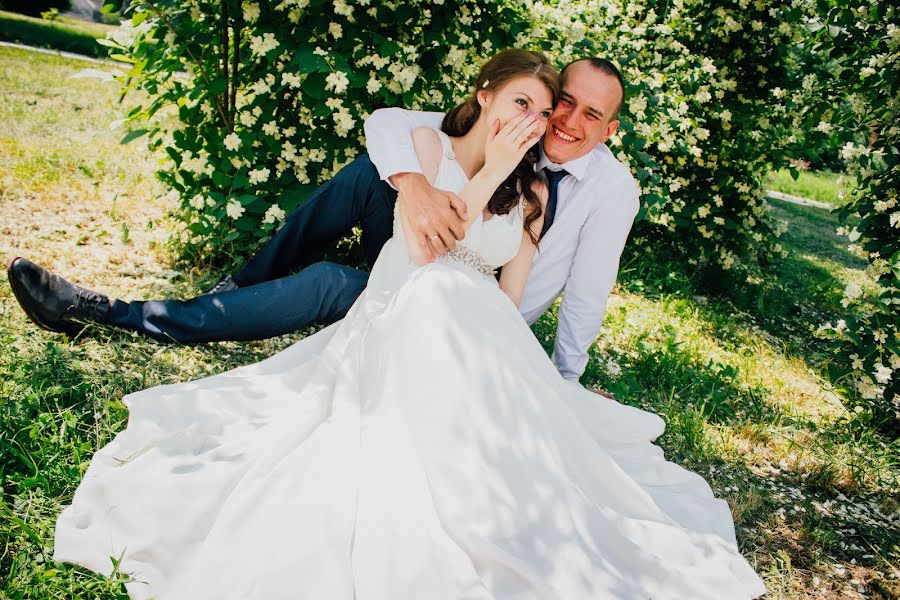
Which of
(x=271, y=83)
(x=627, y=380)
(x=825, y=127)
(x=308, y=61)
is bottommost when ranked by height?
(x=627, y=380)

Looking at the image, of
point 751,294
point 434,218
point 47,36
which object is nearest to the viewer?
point 434,218

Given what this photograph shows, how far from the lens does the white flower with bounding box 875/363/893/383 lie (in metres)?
3.53

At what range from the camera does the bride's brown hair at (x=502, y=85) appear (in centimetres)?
291

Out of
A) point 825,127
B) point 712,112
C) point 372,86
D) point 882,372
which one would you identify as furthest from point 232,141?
point 712,112

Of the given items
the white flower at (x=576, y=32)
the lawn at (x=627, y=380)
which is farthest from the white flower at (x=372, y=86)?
the white flower at (x=576, y=32)

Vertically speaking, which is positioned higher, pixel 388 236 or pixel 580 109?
pixel 580 109

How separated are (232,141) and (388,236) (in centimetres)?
103

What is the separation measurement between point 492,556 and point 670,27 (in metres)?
5.13

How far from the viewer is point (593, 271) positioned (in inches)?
132

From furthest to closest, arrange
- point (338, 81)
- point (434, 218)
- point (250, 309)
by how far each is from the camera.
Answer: point (338, 81) < point (250, 309) < point (434, 218)

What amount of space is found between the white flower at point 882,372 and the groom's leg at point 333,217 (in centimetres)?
285

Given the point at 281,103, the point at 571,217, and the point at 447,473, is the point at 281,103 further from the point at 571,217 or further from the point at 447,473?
the point at 447,473

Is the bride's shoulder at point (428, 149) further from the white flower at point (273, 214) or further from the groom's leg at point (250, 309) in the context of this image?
the white flower at point (273, 214)

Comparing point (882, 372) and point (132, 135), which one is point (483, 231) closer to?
point (132, 135)
